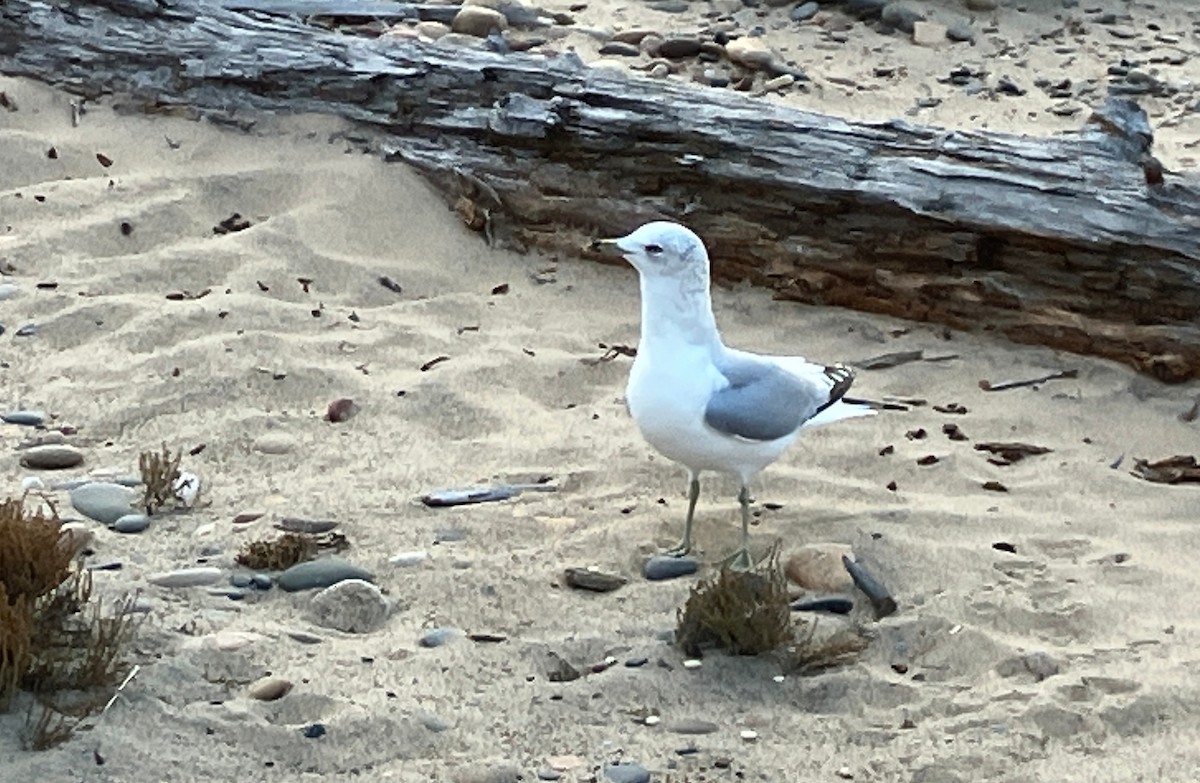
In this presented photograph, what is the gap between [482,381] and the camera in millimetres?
5273

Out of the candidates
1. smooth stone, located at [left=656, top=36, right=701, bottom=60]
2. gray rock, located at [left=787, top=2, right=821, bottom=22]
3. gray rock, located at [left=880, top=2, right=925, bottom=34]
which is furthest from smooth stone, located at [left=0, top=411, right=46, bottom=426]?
gray rock, located at [left=880, top=2, right=925, bottom=34]

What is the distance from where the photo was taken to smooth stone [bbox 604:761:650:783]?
343 centimetres

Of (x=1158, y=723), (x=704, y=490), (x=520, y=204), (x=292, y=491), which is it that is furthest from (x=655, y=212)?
(x=1158, y=723)

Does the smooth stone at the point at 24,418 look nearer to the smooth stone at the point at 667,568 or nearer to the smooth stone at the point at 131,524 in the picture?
the smooth stone at the point at 131,524

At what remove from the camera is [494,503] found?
458cm

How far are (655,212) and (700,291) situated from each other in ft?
5.64

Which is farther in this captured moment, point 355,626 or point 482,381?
point 482,381

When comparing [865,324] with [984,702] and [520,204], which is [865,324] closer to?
[520,204]

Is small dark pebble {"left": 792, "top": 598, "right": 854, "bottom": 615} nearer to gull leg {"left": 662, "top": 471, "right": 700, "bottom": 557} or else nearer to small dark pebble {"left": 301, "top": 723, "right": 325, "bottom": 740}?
gull leg {"left": 662, "top": 471, "right": 700, "bottom": 557}

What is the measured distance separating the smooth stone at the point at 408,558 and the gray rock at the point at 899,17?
521cm

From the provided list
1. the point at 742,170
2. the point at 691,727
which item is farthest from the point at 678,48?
the point at 691,727

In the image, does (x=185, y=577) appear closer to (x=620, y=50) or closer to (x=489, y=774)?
(x=489, y=774)

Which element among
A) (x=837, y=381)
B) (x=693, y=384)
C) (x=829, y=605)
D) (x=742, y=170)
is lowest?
(x=829, y=605)

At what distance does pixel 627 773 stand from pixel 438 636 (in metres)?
0.64
